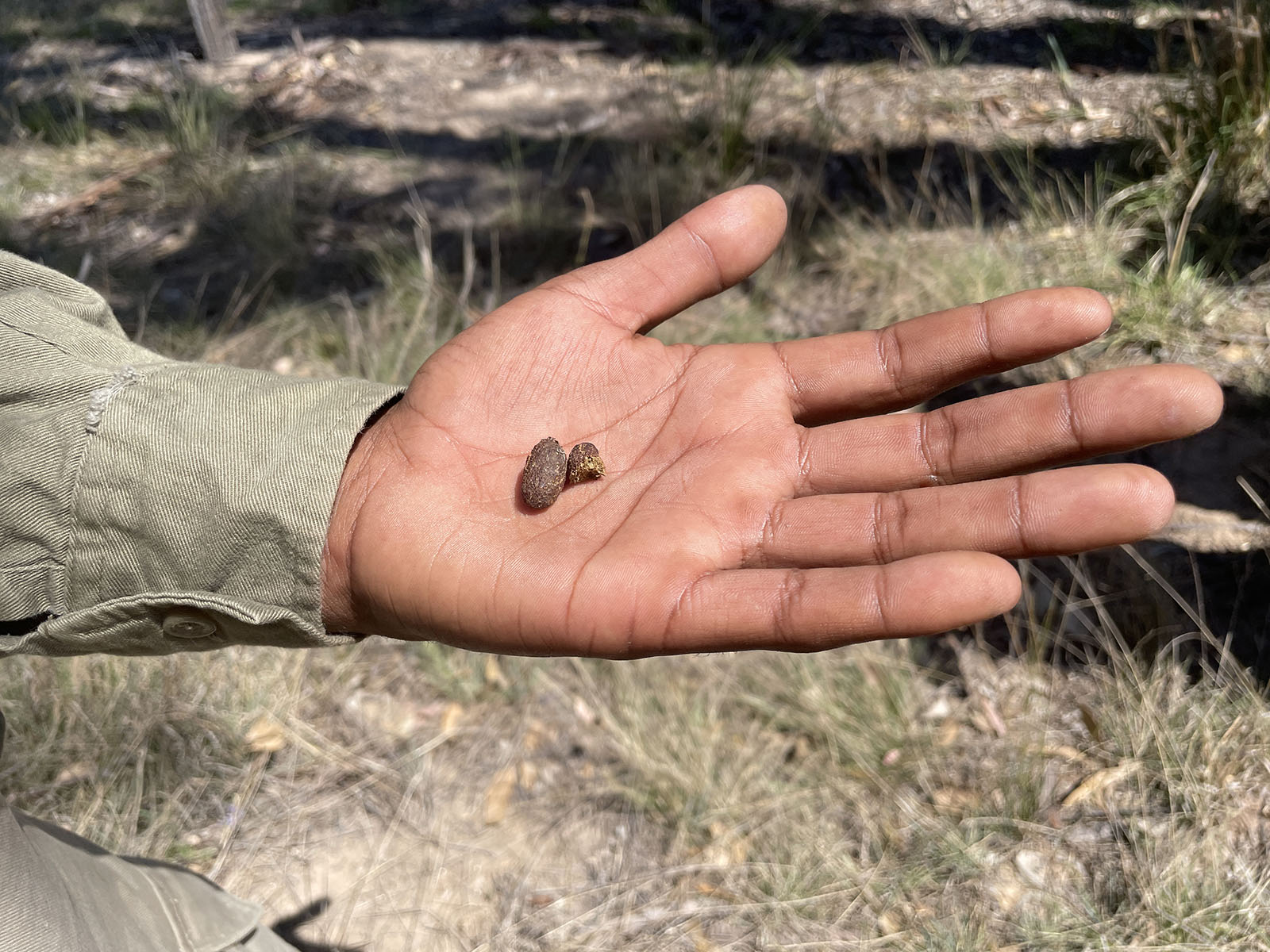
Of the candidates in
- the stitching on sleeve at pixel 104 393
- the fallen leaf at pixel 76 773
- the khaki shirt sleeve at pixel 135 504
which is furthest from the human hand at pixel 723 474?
the fallen leaf at pixel 76 773

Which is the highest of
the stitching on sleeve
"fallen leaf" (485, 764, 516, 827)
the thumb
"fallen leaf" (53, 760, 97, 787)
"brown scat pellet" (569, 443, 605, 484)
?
the thumb

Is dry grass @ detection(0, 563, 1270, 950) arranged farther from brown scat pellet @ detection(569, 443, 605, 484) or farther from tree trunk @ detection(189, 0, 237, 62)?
tree trunk @ detection(189, 0, 237, 62)

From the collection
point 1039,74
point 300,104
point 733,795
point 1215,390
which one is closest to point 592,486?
point 733,795

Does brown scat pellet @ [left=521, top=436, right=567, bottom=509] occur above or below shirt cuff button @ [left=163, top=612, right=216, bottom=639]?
above

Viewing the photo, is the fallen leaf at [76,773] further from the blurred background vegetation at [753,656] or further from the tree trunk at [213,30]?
the tree trunk at [213,30]

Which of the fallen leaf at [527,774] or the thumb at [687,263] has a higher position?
the thumb at [687,263]

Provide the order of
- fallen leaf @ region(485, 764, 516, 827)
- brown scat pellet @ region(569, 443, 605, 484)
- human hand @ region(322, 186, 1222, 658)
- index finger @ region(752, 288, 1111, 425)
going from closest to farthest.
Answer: human hand @ region(322, 186, 1222, 658)
index finger @ region(752, 288, 1111, 425)
brown scat pellet @ region(569, 443, 605, 484)
fallen leaf @ region(485, 764, 516, 827)

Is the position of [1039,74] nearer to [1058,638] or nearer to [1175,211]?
[1175,211]

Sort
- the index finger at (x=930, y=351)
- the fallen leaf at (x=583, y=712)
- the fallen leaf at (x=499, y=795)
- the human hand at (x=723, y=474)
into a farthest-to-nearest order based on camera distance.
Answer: the fallen leaf at (x=583, y=712)
the fallen leaf at (x=499, y=795)
the index finger at (x=930, y=351)
the human hand at (x=723, y=474)

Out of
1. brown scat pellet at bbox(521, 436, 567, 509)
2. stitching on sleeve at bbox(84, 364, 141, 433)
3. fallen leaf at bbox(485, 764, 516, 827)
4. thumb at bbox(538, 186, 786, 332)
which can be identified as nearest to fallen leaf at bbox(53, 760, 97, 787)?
fallen leaf at bbox(485, 764, 516, 827)
